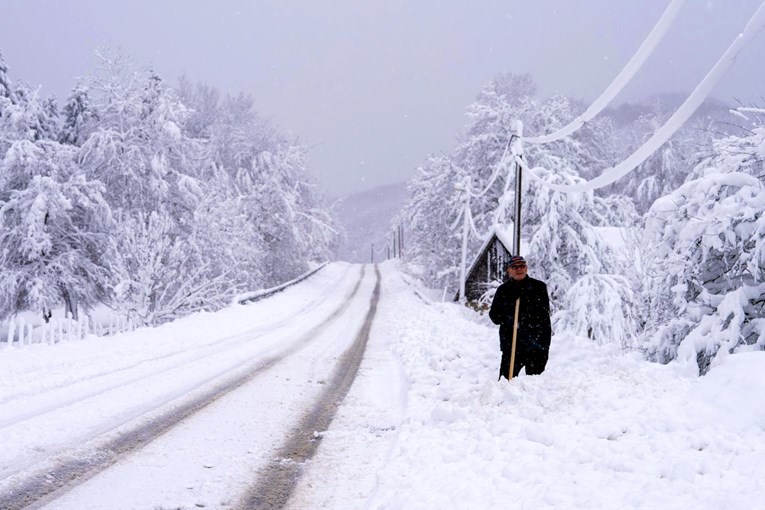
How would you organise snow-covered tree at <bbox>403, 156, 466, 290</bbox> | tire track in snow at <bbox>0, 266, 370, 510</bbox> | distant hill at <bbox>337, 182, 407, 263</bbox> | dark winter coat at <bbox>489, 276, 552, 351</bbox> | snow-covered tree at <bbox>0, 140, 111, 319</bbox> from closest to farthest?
tire track in snow at <bbox>0, 266, 370, 510</bbox> < dark winter coat at <bbox>489, 276, 552, 351</bbox> < snow-covered tree at <bbox>0, 140, 111, 319</bbox> < snow-covered tree at <bbox>403, 156, 466, 290</bbox> < distant hill at <bbox>337, 182, 407, 263</bbox>

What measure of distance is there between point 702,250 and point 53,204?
21.8 m

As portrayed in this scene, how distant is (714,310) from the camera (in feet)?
23.4

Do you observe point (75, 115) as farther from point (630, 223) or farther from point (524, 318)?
point (524, 318)

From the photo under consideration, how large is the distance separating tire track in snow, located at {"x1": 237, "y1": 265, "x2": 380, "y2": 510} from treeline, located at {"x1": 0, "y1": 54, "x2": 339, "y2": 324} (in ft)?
33.1

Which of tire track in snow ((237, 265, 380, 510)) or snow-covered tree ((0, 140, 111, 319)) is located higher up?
snow-covered tree ((0, 140, 111, 319))

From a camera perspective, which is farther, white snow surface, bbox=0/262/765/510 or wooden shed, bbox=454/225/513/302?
wooden shed, bbox=454/225/513/302

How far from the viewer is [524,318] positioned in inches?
252

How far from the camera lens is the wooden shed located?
25.4 m

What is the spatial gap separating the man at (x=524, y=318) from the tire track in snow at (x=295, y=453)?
238 centimetres

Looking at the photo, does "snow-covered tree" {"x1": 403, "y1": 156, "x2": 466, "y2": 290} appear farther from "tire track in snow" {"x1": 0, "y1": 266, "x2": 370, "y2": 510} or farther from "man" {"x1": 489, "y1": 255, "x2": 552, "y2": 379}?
"tire track in snow" {"x1": 0, "y1": 266, "x2": 370, "y2": 510}

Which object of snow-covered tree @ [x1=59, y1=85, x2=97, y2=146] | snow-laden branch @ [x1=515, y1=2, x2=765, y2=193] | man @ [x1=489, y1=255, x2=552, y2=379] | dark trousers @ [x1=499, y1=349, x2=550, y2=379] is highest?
snow-covered tree @ [x1=59, y1=85, x2=97, y2=146]

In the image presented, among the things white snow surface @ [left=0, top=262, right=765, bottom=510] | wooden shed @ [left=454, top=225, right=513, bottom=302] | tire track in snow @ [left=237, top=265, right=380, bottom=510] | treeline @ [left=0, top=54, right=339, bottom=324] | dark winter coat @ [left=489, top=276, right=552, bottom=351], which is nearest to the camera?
white snow surface @ [left=0, top=262, right=765, bottom=510]

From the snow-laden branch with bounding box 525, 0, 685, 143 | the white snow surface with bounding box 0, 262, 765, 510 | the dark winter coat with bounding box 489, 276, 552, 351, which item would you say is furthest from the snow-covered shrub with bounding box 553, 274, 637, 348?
the snow-laden branch with bounding box 525, 0, 685, 143

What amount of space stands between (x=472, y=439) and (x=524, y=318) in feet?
6.33
